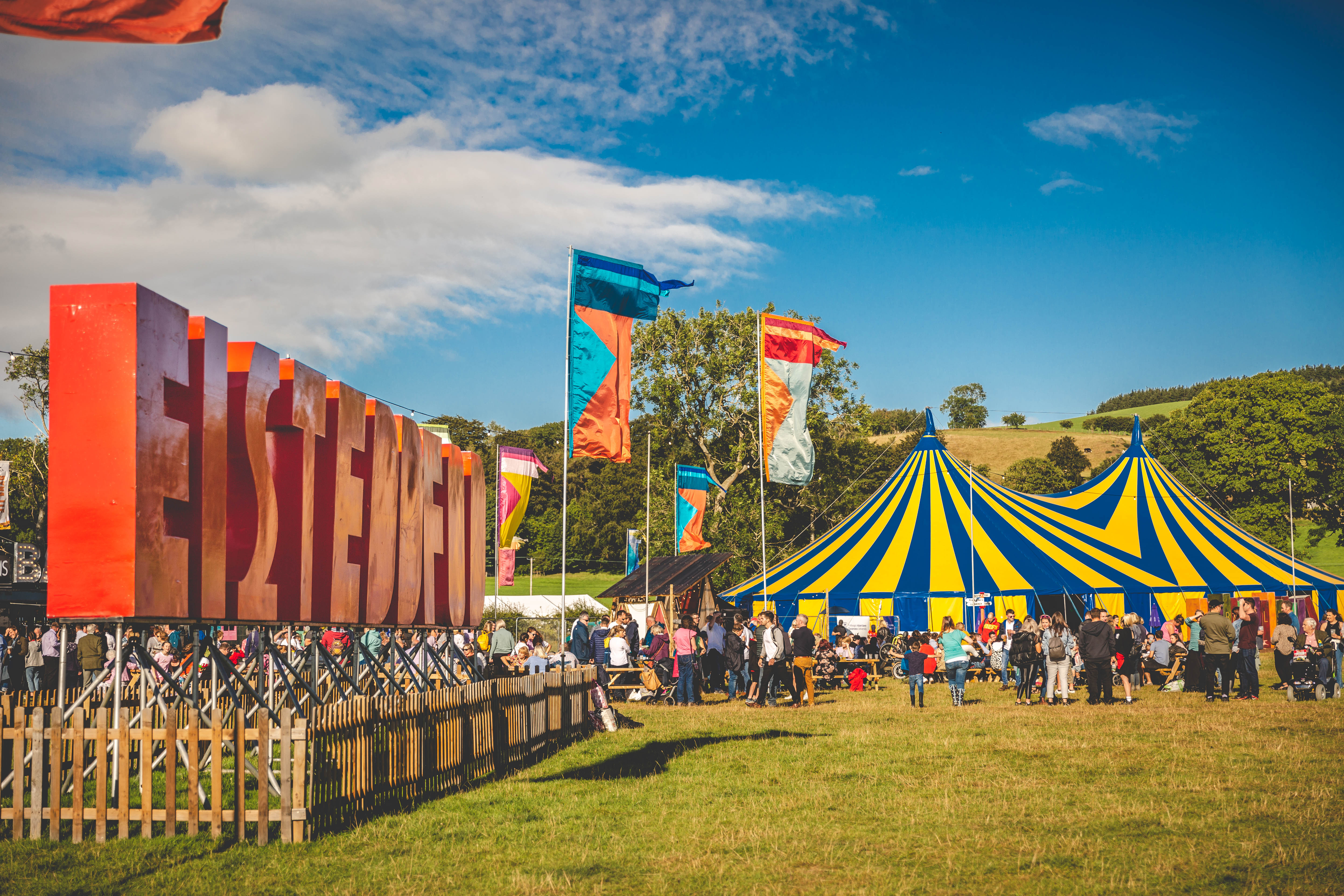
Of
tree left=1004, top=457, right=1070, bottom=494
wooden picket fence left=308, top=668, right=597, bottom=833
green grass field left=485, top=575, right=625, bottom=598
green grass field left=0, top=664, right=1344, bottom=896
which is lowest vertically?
green grass field left=485, top=575, right=625, bottom=598

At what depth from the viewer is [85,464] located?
6141mm

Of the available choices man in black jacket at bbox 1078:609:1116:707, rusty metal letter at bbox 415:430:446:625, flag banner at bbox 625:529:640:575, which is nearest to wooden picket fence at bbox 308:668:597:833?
rusty metal letter at bbox 415:430:446:625

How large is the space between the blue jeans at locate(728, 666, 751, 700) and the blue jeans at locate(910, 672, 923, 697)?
9.07ft

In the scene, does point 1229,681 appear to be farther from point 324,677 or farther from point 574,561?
point 574,561

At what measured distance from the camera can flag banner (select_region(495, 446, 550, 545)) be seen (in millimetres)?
18312

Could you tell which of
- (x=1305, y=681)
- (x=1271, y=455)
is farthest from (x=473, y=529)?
(x=1271, y=455)

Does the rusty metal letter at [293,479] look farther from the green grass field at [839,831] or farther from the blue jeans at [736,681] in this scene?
the blue jeans at [736,681]

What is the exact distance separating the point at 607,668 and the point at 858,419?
2594 cm

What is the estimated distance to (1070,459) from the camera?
73625 mm

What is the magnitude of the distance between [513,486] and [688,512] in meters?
5.38

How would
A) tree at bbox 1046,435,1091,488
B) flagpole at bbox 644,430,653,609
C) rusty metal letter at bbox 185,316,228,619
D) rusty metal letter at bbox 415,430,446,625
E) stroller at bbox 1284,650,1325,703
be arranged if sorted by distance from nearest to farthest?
rusty metal letter at bbox 185,316,228,619 < rusty metal letter at bbox 415,430,446,625 < stroller at bbox 1284,650,1325,703 < flagpole at bbox 644,430,653,609 < tree at bbox 1046,435,1091,488

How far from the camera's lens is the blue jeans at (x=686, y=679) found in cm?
1647

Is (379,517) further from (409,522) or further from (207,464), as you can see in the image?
(207,464)

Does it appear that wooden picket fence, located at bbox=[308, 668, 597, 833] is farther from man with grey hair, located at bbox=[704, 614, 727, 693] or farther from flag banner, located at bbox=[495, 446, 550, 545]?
flag banner, located at bbox=[495, 446, 550, 545]
